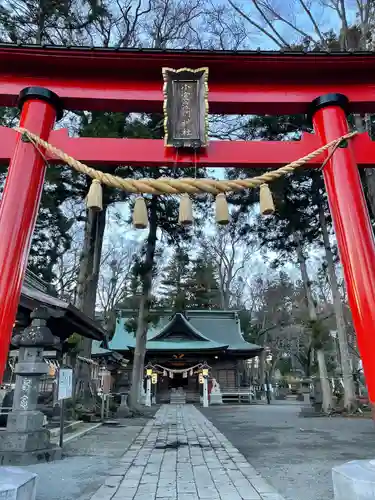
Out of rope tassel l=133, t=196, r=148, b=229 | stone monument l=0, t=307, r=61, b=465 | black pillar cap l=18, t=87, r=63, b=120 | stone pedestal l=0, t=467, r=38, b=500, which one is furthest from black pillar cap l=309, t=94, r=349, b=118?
stone monument l=0, t=307, r=61, b=465

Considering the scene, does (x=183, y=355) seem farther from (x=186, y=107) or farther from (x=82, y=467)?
(x=186, y=107)

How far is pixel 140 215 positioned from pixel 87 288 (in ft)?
32.7

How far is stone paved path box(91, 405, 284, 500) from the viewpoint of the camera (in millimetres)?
4586

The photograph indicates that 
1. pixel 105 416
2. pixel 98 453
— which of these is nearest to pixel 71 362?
pixel 105 416

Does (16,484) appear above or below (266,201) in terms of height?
below

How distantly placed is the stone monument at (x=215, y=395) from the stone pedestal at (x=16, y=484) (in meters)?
23.2

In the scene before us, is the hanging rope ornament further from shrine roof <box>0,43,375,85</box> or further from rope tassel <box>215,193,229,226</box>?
shrine roof <box>0,43,375,85</box>

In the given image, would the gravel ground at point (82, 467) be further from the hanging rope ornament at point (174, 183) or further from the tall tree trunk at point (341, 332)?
the tall tree trunk at point (341, 332)

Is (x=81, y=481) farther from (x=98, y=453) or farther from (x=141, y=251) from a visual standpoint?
(x=141, y=251)

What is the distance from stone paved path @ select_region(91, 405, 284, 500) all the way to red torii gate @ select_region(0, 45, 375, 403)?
120 inches

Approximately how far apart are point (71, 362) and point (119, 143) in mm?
9624

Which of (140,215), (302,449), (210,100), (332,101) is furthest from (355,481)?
(302,449)

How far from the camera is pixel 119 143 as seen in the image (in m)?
4.69

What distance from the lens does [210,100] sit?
16.5ft
